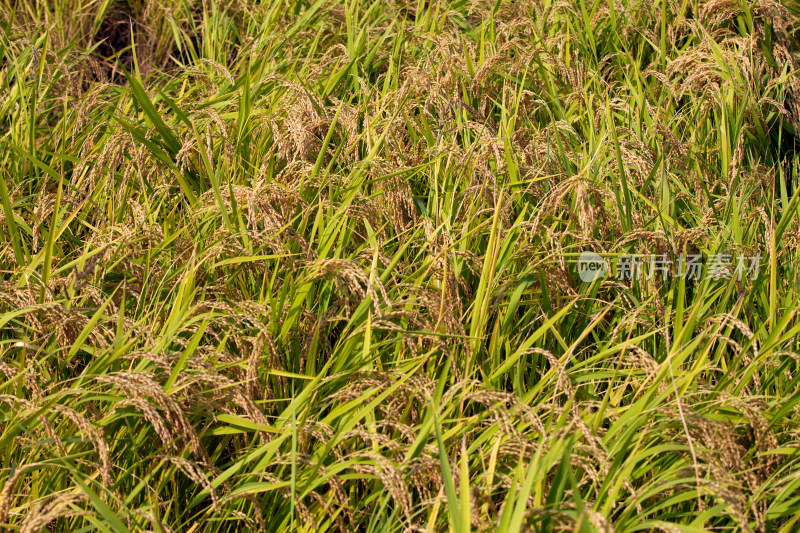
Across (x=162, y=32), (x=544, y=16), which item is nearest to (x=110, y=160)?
(x=162, y=32)

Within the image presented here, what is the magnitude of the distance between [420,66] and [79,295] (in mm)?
1574

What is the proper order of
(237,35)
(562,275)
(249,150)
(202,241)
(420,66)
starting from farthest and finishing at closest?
(237,35) → (420,66) → (249,150) → (202,241) → (562,275)

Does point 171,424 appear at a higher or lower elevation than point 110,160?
lower

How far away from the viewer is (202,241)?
2240 millimetres

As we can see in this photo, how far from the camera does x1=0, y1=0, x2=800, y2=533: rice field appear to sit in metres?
1.62

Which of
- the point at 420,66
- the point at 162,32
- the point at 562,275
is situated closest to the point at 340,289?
the point at 562,275

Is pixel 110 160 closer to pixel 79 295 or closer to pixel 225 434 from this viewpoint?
pixel 79 295

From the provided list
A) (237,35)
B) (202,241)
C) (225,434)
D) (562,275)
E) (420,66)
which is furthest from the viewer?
(237,35)

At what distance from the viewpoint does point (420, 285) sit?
6.55 feet

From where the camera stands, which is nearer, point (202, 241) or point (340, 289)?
point (340, 289)

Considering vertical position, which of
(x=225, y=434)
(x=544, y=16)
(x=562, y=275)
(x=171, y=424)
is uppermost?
(x=544, y=16)

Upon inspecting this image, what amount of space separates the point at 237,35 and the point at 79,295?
1992mm

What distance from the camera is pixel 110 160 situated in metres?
2.49

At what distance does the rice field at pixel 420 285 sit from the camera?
1.62 meters
